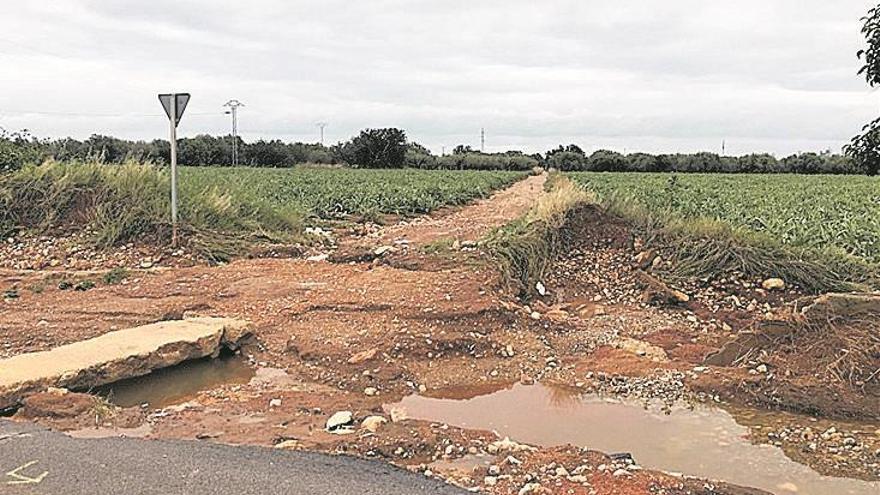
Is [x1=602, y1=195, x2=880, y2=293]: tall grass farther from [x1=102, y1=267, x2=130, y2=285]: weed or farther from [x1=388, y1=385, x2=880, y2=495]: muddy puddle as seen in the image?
[x1=102, y1=267, x2=130, y2=285]: weed

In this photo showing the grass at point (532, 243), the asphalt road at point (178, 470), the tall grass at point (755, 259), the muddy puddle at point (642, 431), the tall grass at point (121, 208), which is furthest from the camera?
the tall grass at point (121, 208)

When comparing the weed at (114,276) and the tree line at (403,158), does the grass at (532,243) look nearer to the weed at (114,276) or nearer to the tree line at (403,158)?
the weed at (114,276)

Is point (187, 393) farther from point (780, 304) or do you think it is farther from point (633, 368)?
point (780, 304)

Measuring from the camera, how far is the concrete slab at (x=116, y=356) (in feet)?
20.8

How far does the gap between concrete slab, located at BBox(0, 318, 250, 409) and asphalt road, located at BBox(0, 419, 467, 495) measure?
111 cm

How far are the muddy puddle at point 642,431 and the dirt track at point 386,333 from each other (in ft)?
1.17

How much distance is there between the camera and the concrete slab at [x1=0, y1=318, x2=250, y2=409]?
6352mm

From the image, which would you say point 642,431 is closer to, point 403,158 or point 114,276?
point 114,276

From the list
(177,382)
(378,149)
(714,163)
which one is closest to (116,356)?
(177,382)

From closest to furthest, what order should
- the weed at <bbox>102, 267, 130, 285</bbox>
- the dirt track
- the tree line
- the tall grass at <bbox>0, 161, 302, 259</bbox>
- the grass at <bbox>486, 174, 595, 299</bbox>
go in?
the dirt track → the grass at <bbox>486, 174, 595, 299</bbox> → the weed at <bbox>102, 267, 130, 285</bbox> → the tall grass at <bbox>0, 161, 302, 259</bbox> → the tree line

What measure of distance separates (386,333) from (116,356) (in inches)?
99.9

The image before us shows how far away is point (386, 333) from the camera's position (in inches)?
324

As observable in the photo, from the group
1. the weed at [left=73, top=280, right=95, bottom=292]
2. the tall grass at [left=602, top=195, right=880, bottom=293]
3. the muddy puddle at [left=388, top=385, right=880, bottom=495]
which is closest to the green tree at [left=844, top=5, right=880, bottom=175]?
the muddy puddle at [left=388, top=385, right=880, bottom=495]

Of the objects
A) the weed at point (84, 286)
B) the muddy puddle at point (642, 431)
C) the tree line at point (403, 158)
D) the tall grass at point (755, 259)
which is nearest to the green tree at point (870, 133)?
the muddy puddle at point (642, 431)
